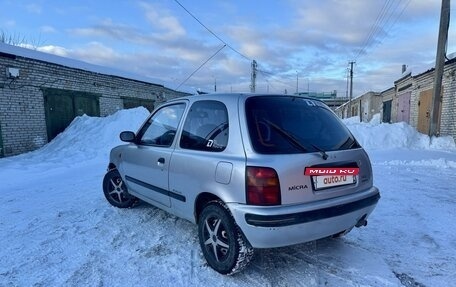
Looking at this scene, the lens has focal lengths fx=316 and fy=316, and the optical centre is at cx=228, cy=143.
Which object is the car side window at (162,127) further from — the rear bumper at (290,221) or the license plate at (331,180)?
the license plate at (331,180)

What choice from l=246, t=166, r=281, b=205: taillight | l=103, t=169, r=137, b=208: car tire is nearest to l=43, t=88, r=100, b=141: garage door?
l=103, t=169, r=137, b=208: car tire

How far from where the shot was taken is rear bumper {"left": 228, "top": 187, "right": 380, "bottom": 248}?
256 centimetres

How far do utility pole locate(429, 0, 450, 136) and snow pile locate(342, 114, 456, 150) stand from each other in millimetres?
629

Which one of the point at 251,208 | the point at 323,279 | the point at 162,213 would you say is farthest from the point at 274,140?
the point at 162,213

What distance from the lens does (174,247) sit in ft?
11.7

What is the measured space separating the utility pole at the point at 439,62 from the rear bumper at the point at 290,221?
1205 cm

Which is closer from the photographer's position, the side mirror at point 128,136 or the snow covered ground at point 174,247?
the snow covered ground at point 174,247

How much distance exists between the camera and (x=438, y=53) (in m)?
12.4

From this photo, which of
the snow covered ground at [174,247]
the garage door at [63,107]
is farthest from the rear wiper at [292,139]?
the garage door at [63,107]

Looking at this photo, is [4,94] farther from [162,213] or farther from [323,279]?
[323,279]

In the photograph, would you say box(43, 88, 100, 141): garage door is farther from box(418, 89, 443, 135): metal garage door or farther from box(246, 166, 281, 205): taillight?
box(418, 89, 443, 135): metal garage door

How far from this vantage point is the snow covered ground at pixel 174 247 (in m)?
2.92

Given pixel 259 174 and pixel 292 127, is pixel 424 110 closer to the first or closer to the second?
pixel 292 127

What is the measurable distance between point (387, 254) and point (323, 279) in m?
0.98
